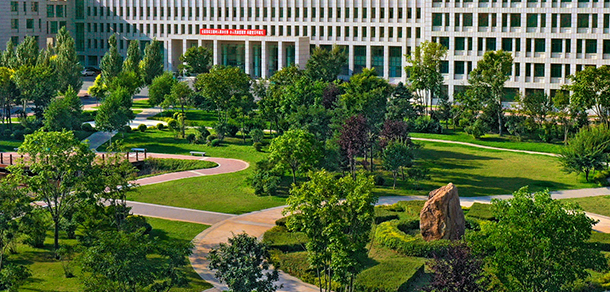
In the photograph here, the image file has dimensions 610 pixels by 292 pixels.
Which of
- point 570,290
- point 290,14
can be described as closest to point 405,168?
point 570,290

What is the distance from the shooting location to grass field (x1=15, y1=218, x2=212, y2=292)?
46.4m

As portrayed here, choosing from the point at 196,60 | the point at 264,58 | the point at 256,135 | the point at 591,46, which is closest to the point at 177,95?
the point at 256,135

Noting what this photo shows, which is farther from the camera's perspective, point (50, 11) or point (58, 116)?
point (50, 11)

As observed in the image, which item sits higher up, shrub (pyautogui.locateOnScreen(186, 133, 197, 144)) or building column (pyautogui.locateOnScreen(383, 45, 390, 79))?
building column (pyautogui.locateOnScreen(383, 45, 390, 79))

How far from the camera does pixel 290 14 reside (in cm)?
15088

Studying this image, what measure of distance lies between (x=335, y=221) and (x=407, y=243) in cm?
1295

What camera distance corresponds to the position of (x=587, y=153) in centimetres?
7275

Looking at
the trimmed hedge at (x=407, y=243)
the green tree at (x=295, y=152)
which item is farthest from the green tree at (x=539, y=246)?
the green tree at (x=295, y=152)

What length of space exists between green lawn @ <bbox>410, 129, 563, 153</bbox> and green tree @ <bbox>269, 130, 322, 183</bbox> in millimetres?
29473

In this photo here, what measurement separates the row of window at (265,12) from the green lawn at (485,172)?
180 ft

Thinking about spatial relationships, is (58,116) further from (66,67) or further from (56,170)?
(56,170)

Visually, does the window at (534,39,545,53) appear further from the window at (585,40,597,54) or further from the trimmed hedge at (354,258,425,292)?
the trimmed hedge at (354,258,425,292)

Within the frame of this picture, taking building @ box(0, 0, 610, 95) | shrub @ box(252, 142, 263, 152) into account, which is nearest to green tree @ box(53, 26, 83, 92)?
shrub @ box(252, 142, 263, 152)

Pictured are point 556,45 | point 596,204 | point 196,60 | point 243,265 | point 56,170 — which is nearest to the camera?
point 243,265
